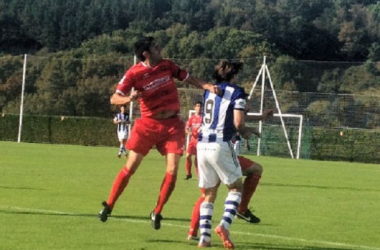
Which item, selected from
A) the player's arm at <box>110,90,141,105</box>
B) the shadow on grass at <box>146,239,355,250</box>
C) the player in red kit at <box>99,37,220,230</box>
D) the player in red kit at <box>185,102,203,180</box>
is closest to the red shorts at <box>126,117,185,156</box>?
the player in red kit at <box>99,37,220,230</box>

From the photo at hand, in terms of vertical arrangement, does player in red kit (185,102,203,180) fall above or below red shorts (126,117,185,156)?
below

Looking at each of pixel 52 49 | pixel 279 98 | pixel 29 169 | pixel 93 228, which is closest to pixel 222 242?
pixel 93 228

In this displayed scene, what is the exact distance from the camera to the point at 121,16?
131 m

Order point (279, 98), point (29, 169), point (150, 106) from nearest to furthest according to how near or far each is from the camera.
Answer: point (150, 106)
point (29, 169)
point (279, 98)

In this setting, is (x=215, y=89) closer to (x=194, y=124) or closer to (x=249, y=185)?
(x=249, y=185)

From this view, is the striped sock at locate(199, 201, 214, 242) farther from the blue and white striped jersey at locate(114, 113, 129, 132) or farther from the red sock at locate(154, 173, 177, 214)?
the blue and white striped jersey at locate(114, 113, 129, 132)

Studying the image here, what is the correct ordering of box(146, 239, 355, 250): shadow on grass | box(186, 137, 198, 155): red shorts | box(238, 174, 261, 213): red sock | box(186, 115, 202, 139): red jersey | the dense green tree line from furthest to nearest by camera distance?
the dense green tree line
box(186, 115, 202, 139): red jersey
box(186, 137, 198, 155): red shorts
box(238, 174, 261, 213): red sock
box(146, 239, 355, 250): shadow on grass

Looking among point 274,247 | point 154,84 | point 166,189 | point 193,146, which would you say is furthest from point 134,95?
point 193,146

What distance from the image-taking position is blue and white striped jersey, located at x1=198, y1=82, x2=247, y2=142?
408 inches

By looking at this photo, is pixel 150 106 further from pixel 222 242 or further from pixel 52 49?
pixel 52 49

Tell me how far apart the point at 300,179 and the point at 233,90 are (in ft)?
46.7

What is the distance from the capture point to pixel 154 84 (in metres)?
11.6

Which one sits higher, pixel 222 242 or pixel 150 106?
pixel 150 106

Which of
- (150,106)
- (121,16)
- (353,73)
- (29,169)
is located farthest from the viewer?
(121,16)
